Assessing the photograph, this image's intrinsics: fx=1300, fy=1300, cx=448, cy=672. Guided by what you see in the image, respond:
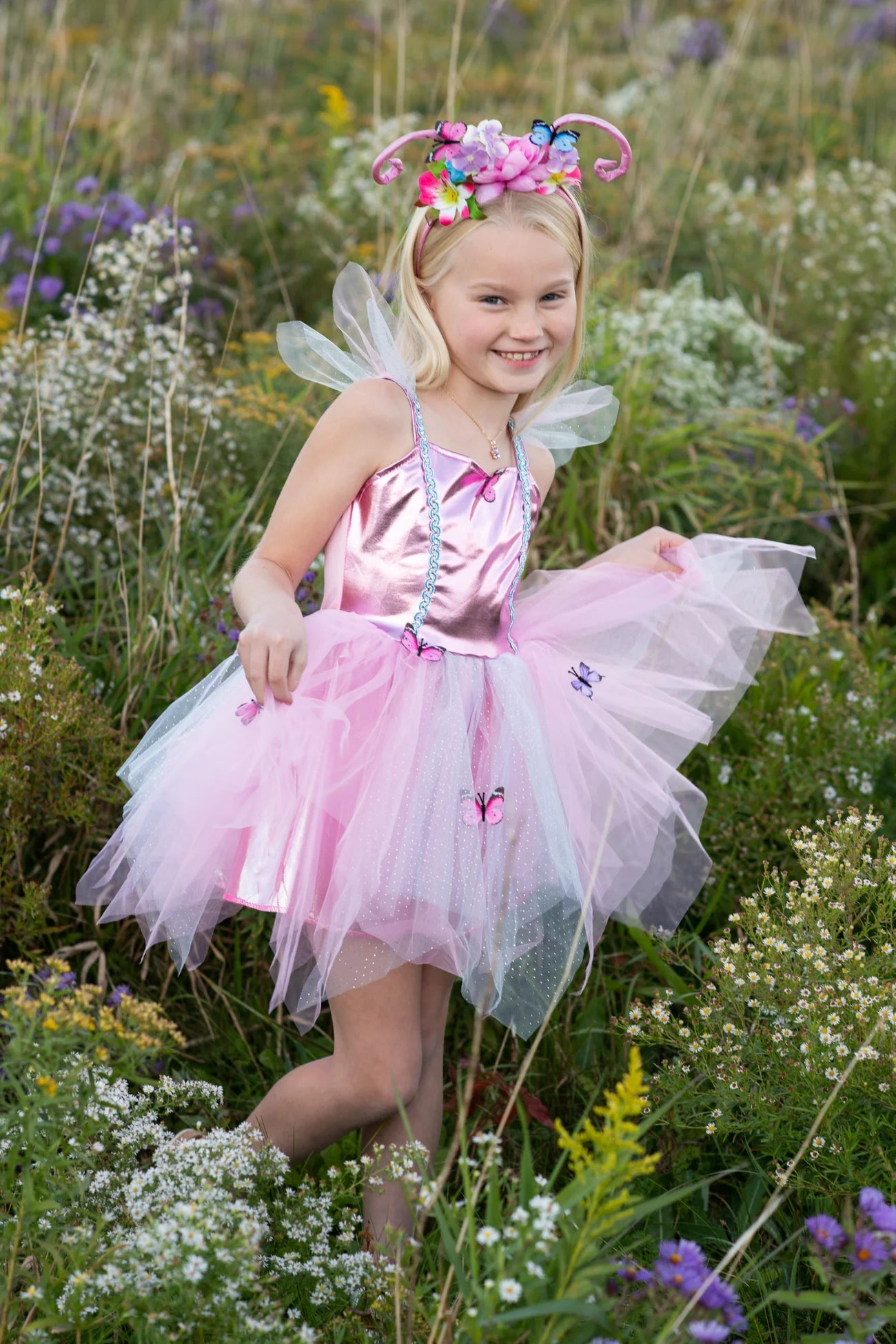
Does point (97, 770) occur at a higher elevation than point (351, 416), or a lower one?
lower

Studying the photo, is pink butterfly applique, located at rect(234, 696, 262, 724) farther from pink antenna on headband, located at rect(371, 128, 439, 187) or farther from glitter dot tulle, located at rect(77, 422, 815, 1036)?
pink antenna on headband, located at rect(371, 128, 439, 187)

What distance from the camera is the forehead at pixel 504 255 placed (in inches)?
91.6

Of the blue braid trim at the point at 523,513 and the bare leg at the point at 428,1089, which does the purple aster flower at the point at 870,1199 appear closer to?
the bare leg at the point at 428,1089

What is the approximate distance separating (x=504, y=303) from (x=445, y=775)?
87 cm

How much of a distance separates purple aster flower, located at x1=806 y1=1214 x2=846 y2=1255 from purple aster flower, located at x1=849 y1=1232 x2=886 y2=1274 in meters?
0.02

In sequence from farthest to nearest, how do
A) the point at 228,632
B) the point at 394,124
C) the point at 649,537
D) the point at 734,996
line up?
the point at 394,124 < the point at 228,632 < the point at 649,537 < the point at 734,996

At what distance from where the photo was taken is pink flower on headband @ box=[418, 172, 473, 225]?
2334 mm

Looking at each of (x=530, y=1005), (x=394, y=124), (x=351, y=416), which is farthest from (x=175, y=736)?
(x=394, y=124)

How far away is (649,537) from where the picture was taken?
2773 millimetres

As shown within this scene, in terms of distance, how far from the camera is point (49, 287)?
185 inches

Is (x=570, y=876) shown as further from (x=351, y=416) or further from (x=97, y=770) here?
(x=97, y=770)

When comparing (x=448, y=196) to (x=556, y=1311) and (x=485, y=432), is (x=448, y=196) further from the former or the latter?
(x=556, y=1311)

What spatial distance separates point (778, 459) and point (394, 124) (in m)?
2.45

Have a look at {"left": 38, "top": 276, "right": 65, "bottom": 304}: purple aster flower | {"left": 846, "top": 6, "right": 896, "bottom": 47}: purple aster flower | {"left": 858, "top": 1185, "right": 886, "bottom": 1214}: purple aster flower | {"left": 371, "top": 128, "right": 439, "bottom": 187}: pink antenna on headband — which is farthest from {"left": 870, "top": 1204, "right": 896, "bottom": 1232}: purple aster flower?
{"left": 846, "top": 6, "right": 896, "bottom": 47}: purple aster flower
